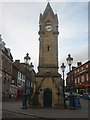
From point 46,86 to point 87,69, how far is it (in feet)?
171

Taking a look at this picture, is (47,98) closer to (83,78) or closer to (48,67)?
(48,67)

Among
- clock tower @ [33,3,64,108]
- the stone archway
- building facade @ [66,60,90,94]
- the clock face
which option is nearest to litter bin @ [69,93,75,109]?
clock tower @ [33,3,64,108]

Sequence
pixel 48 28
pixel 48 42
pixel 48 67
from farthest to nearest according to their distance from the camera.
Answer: pixel 48 28 → pixel 48 42 → pixel 48 67

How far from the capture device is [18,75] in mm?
73375

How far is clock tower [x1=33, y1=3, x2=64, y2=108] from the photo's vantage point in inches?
1352

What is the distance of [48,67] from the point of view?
3566cm

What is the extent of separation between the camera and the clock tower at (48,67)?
113 feet

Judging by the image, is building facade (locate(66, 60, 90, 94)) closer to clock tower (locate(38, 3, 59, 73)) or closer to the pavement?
clock tower (locate(38, 3, 59, 73))

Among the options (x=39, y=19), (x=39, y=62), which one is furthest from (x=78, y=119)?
(x=39, y=19)

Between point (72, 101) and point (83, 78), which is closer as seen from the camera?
point (72, 101)

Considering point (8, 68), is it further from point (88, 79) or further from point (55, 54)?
point (88, 79)


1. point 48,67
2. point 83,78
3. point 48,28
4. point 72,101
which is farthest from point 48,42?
point 83,78

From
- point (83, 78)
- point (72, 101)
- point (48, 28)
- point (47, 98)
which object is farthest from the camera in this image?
point (83, 78)

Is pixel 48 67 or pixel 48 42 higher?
pixel 48 42
